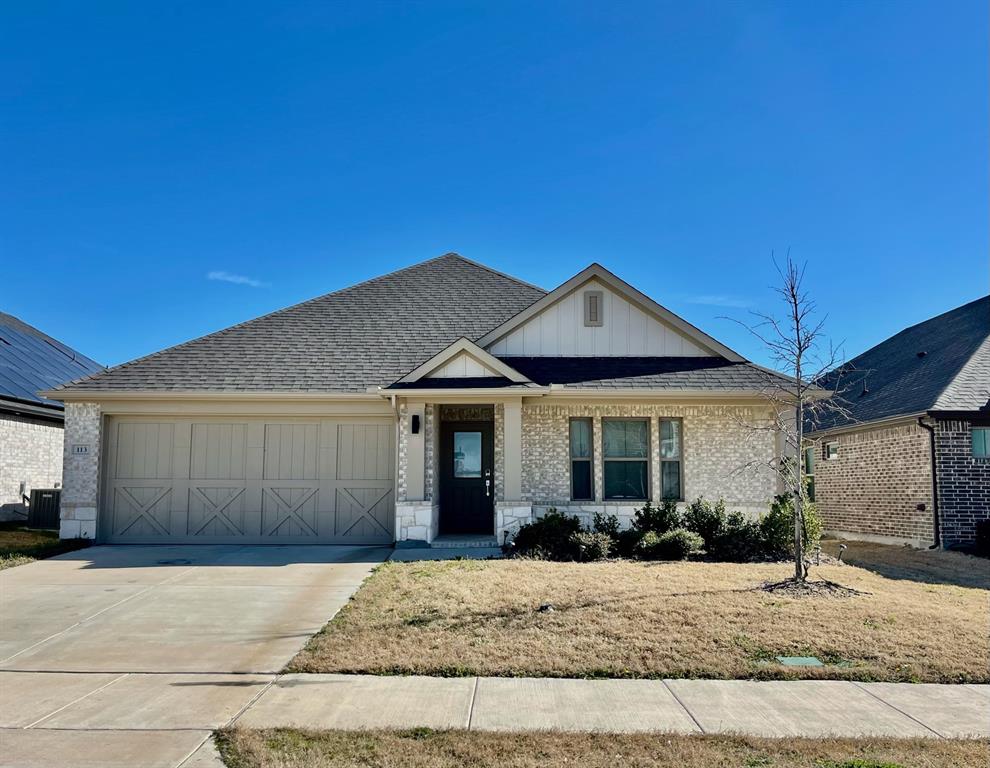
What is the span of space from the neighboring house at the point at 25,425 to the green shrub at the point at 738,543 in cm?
1394

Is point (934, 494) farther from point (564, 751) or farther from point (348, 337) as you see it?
point (564, 751)

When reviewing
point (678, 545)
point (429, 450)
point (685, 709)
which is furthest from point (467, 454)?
point (685, 709)

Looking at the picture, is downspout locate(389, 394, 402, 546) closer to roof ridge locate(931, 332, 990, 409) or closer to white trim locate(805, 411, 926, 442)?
white trim locate(805, 411, 926, 442)

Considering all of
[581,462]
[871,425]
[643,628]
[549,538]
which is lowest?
[643,628]

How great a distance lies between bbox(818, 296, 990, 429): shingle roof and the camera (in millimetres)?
15547

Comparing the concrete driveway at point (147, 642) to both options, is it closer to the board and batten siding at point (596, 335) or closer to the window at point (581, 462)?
the window at point (581, 462)

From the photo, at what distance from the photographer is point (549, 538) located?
1188 cm

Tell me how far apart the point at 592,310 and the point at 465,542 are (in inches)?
200

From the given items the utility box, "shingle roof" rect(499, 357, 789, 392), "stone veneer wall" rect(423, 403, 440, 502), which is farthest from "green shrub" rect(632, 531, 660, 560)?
the utility box

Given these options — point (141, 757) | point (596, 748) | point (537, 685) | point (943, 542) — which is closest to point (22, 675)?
point (141, 757)

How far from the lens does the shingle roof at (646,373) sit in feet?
43.6

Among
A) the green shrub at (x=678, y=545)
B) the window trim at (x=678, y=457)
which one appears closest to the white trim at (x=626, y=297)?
the window trim at (x=678, y=457)

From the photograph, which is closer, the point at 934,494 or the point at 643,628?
the point at 643,628

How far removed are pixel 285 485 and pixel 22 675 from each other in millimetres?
7285
